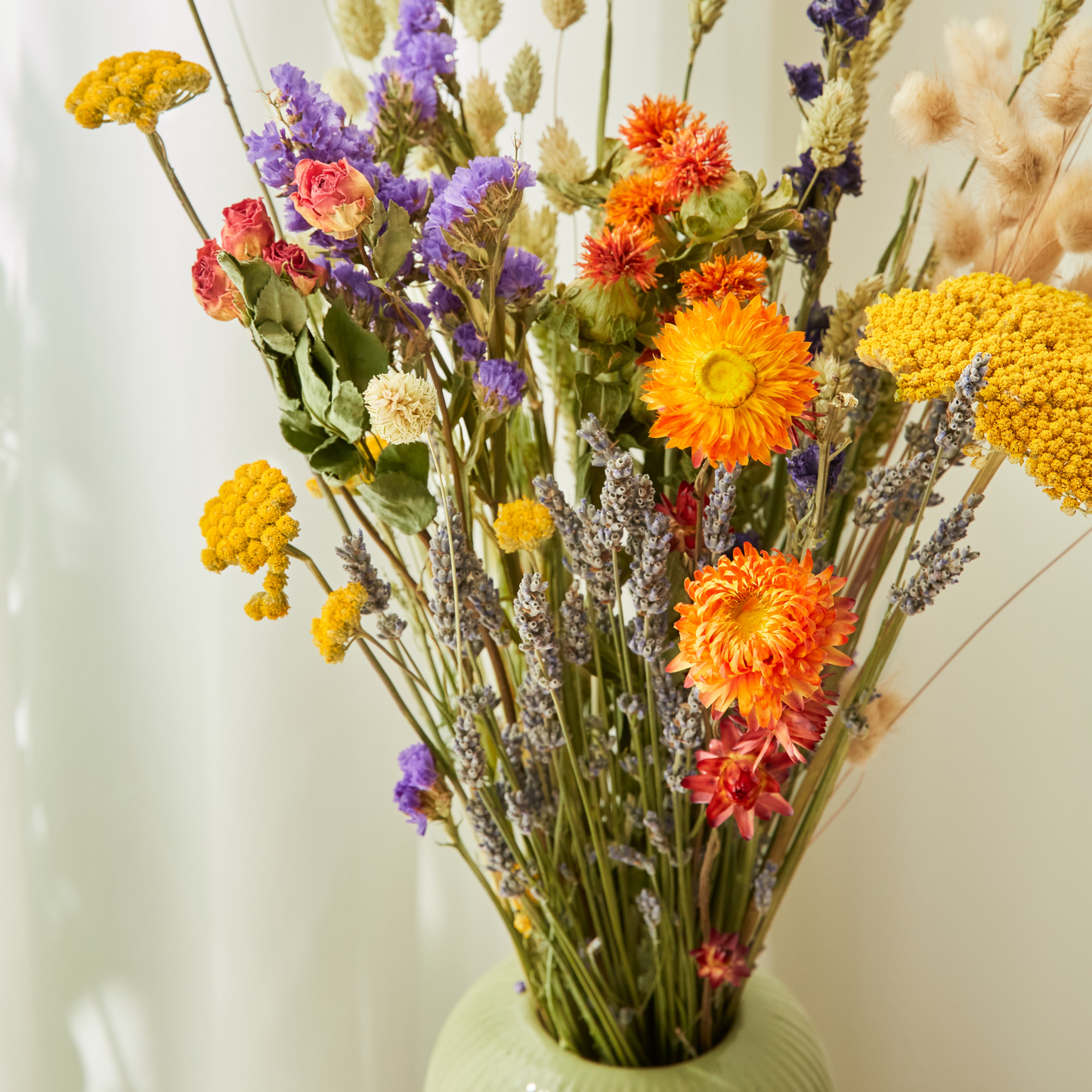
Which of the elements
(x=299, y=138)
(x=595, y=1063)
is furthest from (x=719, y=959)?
(x=299, y=138)

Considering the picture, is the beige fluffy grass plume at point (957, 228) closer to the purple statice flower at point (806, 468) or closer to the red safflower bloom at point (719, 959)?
the purple statice flower at point (806, 468)

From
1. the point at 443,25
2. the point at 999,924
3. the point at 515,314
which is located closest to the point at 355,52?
the point at 443,25

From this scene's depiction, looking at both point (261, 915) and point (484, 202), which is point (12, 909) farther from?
point (484, 202)

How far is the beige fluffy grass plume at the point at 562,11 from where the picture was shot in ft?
2.24

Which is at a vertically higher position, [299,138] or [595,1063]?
[299,138]

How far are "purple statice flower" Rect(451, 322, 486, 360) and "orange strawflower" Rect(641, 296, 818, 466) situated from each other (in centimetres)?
13

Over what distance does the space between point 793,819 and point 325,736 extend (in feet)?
1.67

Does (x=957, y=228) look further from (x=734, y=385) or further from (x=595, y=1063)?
(x=595, y=1063)

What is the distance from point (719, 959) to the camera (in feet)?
2.05

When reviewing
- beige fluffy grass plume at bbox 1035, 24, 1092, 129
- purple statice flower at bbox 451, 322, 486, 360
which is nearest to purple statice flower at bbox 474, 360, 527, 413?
purple statice flower at bbox 451, 322, 486, 360

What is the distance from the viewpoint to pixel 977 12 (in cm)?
88

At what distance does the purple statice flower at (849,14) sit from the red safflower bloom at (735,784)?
423 millimetres

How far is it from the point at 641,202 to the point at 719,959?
46cm

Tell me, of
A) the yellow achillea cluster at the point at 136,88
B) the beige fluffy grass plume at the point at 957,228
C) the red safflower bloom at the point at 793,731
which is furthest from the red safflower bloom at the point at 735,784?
the yellow achillea cluster at the point at 136,88
